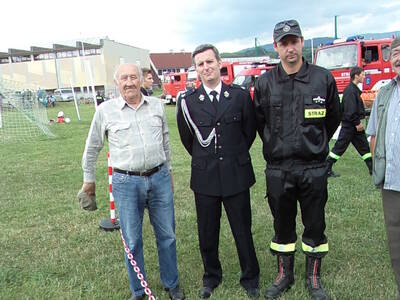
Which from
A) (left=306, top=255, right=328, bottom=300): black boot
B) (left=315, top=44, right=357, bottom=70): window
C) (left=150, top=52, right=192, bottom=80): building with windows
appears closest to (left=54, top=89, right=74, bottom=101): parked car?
(left=150, top=52, right=192, bottom=80): building with windows

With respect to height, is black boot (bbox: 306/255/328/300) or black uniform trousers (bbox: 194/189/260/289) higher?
black uniform trousers (bbox: 194/189/260/289)

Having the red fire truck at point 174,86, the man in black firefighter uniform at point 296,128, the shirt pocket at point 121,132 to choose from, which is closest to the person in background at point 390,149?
the man in black firefighter uniform at point 296,128

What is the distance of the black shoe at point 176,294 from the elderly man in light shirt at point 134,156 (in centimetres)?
32

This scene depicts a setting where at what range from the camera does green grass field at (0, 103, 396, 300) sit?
3.57 metres

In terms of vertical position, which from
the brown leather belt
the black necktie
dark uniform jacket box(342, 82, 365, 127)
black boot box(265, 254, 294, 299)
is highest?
the black necktie

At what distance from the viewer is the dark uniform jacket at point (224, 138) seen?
10.4 feet

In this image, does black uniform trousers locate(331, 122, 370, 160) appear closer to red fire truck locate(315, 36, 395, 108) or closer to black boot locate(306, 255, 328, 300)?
black boot locate(306, 255, 328, 300)

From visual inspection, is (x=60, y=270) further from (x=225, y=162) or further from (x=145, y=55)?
(x=145, y=55)

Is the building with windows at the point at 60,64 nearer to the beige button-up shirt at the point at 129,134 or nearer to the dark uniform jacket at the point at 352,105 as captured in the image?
the dark uniform jacket at the point at 352,105

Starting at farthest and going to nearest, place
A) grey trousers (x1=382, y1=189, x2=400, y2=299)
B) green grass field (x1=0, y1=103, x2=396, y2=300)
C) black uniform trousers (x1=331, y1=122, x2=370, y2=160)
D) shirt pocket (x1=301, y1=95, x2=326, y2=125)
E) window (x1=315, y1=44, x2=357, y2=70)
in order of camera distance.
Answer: window (x1=315, y1=44, x2=357, y2=70) < black uniform trousers (x1=331, y1=122, x2=370, y2=160) < green grass field (x1=0, y1=103, x2=396, y2=300) < shirt pocket (x1=301, y1=95, x2=326, y2=125) < grey trousers (x1=382, y1=189, x2=400, y2=299)

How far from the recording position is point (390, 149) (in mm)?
2812

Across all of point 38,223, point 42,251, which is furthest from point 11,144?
point 42,251

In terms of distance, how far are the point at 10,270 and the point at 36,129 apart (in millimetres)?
14065

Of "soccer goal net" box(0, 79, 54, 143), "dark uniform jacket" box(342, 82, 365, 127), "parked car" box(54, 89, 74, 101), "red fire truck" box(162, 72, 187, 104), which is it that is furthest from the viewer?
"parked car" box(54, 89, 74, 101)
